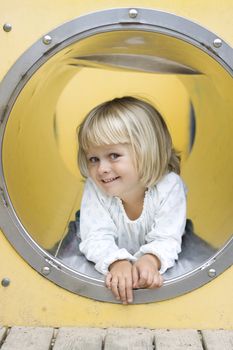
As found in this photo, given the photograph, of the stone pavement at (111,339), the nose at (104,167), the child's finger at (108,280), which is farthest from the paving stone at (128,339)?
the nose at (104,167)

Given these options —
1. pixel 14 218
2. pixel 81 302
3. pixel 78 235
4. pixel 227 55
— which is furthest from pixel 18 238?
pixel 227 55

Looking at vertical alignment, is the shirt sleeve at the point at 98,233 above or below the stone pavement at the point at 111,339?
above

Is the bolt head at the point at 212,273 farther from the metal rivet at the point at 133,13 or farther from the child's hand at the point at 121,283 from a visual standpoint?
the metal rivet at the point at 133,13

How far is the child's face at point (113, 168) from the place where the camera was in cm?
243


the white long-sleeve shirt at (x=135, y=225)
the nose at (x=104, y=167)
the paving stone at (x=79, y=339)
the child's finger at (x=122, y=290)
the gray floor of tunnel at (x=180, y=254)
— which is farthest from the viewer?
the nose at (x=104, y=167)

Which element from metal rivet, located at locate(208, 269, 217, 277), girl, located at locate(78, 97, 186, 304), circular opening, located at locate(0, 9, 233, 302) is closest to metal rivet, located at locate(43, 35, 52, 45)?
circular opening, located at locate(0, 9, 233, 302)

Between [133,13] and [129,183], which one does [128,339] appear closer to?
[129,183]

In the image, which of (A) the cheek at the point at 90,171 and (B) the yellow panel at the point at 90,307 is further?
(A) the cheek at the point at 90,171

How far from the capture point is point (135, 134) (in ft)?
8.05

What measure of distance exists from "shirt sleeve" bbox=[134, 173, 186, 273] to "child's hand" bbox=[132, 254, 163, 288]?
52 millimetres

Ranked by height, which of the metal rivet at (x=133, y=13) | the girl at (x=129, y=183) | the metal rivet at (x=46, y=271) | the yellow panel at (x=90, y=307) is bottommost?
the yellow panel at (x=90, y=307)

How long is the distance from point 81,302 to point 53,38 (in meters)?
0.65

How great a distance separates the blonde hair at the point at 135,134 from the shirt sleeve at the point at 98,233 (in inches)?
4.5

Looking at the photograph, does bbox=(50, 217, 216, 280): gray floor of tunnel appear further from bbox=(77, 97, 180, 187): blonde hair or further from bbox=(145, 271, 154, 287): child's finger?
bbox=(77, 97, 180, 187): blonde hair
